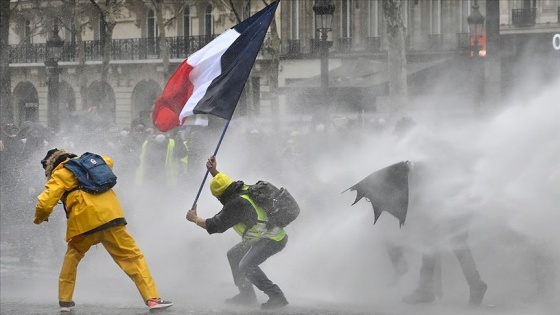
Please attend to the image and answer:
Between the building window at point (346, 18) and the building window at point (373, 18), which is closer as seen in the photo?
the building window at point (373, 18)

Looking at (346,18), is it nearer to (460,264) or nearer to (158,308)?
(460,264)

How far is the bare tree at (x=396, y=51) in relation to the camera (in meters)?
27.9

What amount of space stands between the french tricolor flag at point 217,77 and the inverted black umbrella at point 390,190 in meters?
1.37

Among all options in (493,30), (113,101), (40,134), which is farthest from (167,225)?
(113,101)

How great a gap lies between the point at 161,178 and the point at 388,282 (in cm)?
606

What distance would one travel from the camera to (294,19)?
140 feet

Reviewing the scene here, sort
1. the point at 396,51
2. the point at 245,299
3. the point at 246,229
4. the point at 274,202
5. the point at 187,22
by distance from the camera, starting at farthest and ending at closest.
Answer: the point at 187,22 < the point at 396,51 < the point at 245,299 < the point at 246,229 < the point at 274,202

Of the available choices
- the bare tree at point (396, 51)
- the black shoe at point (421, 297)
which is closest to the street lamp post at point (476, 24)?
the bare tree at point (396, 51)

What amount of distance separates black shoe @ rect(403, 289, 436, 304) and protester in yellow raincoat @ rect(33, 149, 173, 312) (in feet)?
6.96

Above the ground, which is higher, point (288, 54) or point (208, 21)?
point (208, 21)

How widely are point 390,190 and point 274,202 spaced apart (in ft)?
3.31

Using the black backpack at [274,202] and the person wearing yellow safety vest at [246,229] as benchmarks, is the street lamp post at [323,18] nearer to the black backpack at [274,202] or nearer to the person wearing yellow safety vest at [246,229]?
the person wearing yellow safety vest at [246,229]

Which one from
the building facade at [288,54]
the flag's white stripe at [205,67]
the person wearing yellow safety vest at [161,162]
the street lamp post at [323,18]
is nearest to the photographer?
the flag's white stripe at [205,67]

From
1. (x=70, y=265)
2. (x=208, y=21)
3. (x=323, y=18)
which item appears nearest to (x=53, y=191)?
(x=70, y=265)
